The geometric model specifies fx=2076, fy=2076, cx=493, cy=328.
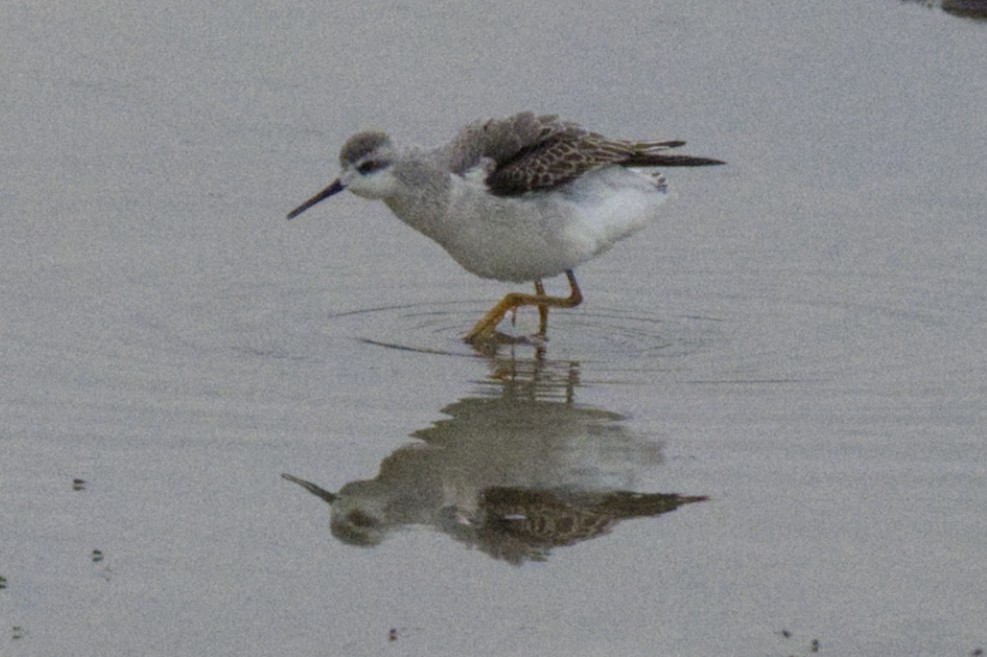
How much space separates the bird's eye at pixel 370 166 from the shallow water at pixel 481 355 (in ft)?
2.26

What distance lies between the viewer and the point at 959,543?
6539mm

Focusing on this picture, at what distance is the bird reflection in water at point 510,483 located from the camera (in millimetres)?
6516

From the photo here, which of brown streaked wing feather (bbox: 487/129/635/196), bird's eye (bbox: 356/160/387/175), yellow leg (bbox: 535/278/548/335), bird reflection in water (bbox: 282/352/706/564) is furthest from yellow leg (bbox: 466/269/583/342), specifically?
bird reflection in water (bbox: 282/352/706/564)

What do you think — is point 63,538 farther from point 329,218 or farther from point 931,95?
point 931,95

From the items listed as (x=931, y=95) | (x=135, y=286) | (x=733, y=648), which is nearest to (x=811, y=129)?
(x=931, y=95)

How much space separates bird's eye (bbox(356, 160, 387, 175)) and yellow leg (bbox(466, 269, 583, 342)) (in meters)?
0.81

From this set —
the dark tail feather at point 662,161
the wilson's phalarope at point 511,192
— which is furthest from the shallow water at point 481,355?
the dark tail feather at point 662,161

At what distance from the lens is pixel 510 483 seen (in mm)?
6953

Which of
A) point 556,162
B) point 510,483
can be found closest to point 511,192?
point 556,162

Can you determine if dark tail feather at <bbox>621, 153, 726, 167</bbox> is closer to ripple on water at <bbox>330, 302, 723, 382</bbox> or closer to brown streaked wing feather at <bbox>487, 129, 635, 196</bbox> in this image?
brown streaked wing feather at <bbox>487, 129, 635, 196</bbox>

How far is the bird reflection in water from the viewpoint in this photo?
6.52 m

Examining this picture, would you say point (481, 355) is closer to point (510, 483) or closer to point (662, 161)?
point (662, 161)

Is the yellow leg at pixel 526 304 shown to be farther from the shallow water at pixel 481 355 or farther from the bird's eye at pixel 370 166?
the bird's eye at pixel 370 166

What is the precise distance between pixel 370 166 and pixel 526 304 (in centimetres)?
97
